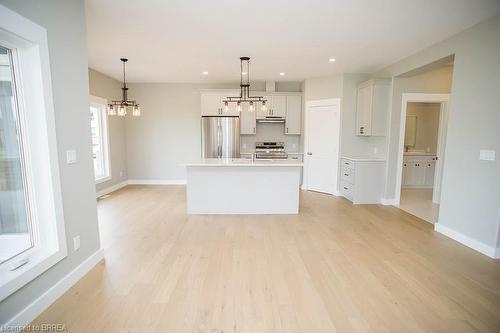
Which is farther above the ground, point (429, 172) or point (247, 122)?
point (247, 122)

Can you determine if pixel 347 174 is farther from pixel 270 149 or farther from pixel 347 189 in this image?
pixel 270 149

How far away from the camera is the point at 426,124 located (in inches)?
249

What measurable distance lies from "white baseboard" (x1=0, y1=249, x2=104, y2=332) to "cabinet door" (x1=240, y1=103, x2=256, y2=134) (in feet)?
14.4

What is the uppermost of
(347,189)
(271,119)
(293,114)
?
(293,114)

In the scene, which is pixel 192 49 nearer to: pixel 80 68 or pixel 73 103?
pixel 80 68

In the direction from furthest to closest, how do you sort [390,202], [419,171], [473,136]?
[419,171] < [390,202] < [473,136]

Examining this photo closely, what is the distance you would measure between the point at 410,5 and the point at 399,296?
2871mm

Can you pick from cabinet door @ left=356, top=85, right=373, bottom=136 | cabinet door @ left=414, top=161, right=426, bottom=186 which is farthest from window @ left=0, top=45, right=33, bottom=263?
cabinet door @ left=414, top=161, right=426, bottom=186

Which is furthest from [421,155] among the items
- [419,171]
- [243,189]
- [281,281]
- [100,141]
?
[100,141]

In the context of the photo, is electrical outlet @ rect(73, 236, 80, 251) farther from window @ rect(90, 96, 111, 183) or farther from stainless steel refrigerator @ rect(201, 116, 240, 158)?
stainless steel refrigerator @ rect(201, 116, 240, 158)

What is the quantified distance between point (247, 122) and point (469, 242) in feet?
15.7

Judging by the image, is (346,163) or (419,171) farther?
(419,171)

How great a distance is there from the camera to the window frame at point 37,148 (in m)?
1.71

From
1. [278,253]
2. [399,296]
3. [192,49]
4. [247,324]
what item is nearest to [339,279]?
[399,296]
